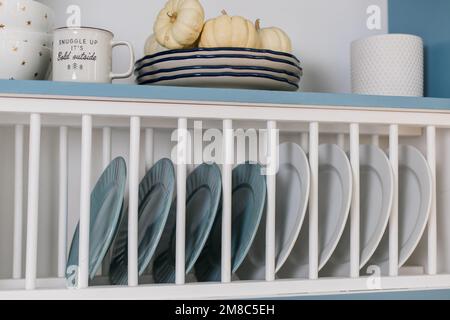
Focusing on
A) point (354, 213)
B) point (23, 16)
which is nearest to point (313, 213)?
point (354, 213)

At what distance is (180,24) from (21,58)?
249 millimetres

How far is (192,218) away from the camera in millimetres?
1144

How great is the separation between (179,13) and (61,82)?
237 mm

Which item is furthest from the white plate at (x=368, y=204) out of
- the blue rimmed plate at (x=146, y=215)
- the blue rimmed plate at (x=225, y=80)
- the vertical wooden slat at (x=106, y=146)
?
the vertical wooden slat at (x=106, y=146)

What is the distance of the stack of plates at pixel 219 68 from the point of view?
39.6 inches

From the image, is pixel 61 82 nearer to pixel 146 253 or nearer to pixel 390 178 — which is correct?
pixel 146 253

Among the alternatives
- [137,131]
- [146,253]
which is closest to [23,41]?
[137,131]

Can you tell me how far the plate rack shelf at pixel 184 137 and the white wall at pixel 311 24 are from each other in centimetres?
22

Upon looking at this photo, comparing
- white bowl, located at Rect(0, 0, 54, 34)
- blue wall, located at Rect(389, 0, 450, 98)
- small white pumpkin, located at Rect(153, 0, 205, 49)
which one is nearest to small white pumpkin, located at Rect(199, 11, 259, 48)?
small white pumpkin, located at Rect(153, 0, 205, 49)

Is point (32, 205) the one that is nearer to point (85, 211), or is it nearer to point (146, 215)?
point (85, 211)

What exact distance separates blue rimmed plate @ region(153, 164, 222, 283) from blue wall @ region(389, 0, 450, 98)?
0.47 m

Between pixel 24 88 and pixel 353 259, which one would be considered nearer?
pixel 24 88

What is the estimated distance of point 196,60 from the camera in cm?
101

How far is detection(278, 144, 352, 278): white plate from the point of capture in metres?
1.05
